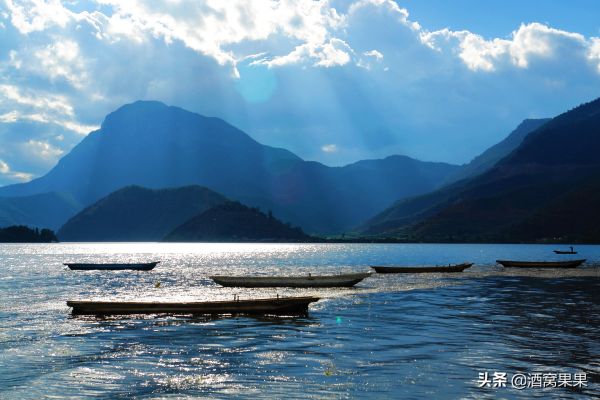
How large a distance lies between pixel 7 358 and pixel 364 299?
132 feet

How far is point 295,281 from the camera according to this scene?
78.0m

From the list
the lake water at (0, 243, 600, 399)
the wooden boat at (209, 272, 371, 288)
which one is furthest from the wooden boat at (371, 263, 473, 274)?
the lake water at (0, 243, 600, 399)

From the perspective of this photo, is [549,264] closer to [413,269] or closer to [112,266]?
[413,269]

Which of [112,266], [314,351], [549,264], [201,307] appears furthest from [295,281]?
[549,264]

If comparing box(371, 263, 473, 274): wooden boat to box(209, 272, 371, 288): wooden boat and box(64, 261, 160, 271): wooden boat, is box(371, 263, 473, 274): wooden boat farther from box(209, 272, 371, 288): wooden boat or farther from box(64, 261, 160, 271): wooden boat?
box(64, 261, 160, 271): wooden boat

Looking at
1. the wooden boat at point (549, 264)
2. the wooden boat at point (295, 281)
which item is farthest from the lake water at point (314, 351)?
the wooden boat at point (549, 264)

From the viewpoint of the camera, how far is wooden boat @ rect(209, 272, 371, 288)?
77.7m

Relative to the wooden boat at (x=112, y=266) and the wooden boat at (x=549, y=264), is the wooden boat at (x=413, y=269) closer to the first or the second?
the wooden boat at (x=549, y=264)

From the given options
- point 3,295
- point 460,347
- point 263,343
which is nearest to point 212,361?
point 263,343

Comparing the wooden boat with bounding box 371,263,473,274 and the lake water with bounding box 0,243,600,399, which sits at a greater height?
the wooden boat with bounding box 371,263,473,274

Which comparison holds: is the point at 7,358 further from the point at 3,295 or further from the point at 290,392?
the point at 3,295

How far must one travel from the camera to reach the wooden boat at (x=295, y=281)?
255 ft

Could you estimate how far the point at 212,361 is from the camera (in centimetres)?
3197

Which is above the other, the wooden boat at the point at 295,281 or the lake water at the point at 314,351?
the wooden boat at the point at 295,281
